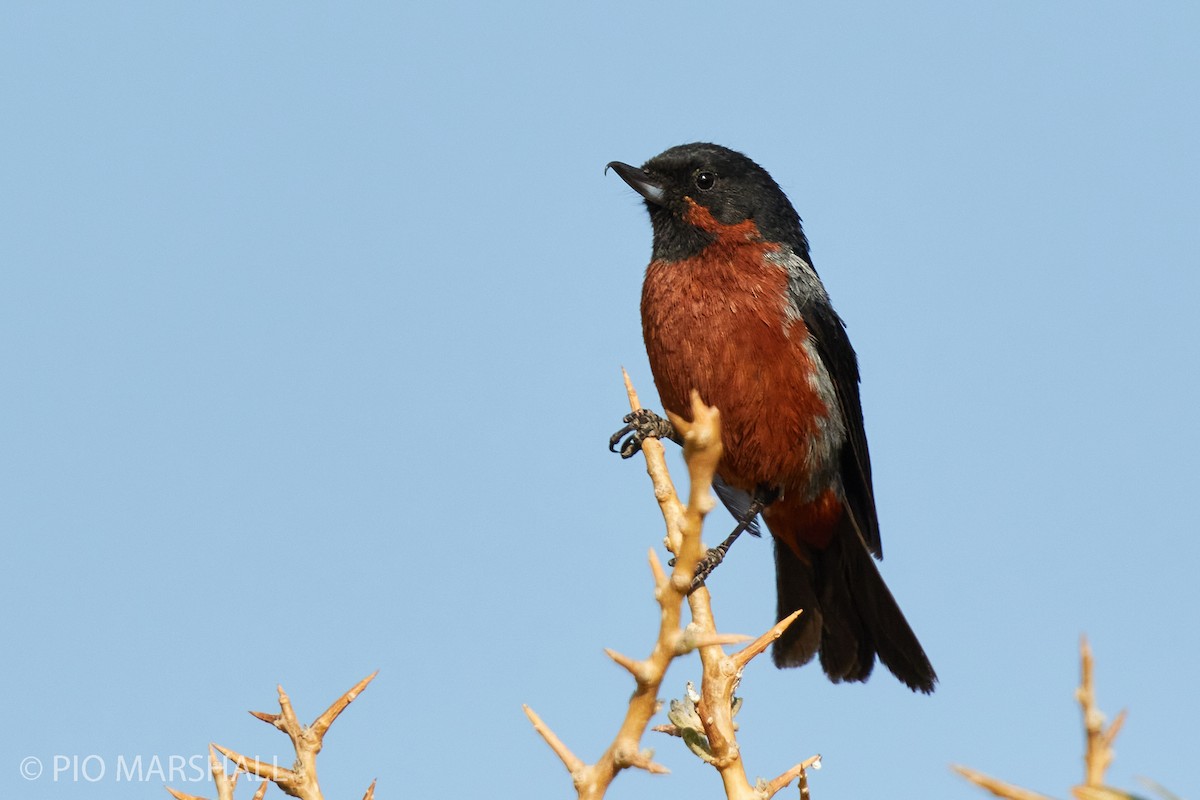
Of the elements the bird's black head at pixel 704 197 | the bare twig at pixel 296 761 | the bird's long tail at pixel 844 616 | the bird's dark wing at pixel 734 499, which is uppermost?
the bird's black head at pixel 704 197

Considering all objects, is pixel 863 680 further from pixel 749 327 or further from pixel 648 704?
pixel 648 704

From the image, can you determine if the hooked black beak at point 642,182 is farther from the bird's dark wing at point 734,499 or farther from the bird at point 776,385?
the bird's dark wing at point 734,499

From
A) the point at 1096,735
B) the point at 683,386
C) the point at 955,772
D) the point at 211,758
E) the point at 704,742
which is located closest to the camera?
the point at 955,772

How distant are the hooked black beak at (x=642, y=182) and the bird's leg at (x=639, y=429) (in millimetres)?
1236

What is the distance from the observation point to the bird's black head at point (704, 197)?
5363 millimetres

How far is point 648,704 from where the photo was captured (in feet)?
4.85

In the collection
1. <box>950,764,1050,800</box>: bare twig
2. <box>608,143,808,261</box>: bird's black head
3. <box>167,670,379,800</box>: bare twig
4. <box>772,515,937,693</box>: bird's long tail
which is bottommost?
<box>950,764,1050,800</box>: bare twig

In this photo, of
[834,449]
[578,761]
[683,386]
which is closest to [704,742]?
[578,761]

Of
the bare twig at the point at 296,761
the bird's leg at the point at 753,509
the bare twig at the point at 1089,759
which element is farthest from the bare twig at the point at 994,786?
the bird's leg at the point at 753,509

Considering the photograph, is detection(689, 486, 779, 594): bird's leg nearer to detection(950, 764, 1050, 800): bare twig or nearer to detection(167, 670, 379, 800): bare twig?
detection(167, 670, 379, 800): bare twig

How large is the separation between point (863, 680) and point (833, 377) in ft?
4.38

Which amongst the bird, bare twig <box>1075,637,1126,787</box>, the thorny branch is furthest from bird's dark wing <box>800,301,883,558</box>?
bare twig <box>1075,637,1126,787</box>

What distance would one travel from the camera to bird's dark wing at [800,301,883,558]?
5379mm

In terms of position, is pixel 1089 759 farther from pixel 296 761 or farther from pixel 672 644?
pixel 296 761
